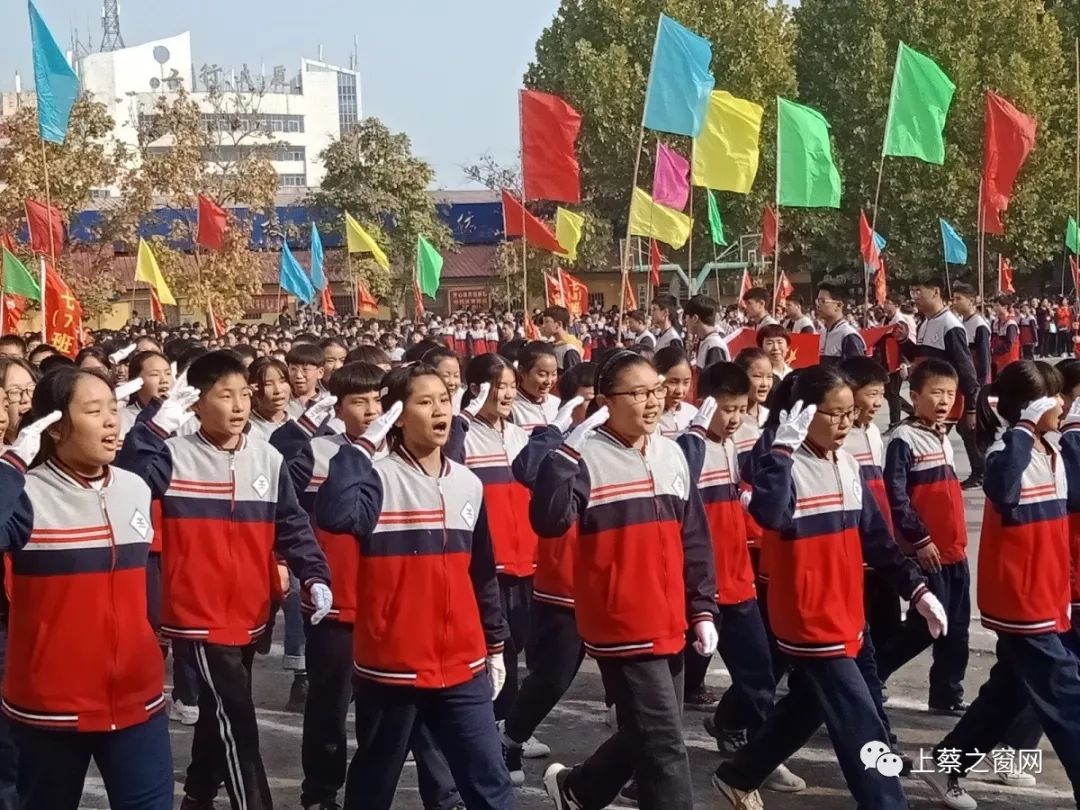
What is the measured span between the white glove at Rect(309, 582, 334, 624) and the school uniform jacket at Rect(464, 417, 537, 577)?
1493 millimetres

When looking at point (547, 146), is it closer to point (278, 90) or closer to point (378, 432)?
point (378, 432)

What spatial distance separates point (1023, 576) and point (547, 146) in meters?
8.98

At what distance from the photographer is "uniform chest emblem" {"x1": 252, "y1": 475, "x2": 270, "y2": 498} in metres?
4.77

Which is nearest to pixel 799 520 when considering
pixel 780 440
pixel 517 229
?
pixel 780 440

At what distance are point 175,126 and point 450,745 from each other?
80.4 ft

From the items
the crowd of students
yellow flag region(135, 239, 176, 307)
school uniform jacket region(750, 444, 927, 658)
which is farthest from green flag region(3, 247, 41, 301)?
school uniform jacket region(750, 444, 927, 658)

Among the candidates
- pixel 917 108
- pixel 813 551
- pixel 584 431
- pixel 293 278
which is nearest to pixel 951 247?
pixel 917 108

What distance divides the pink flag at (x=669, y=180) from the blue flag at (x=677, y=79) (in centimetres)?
601

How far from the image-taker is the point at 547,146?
13016 mm

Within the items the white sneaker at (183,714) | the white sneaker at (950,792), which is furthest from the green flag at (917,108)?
the white sneaker at (183,714)

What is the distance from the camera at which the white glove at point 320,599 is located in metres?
4.41

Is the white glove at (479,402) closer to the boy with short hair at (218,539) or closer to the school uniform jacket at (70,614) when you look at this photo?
the boy with short hair at (218,539)

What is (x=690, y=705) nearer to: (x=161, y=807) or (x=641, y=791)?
(x=641, y=791)

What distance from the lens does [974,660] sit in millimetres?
6723
